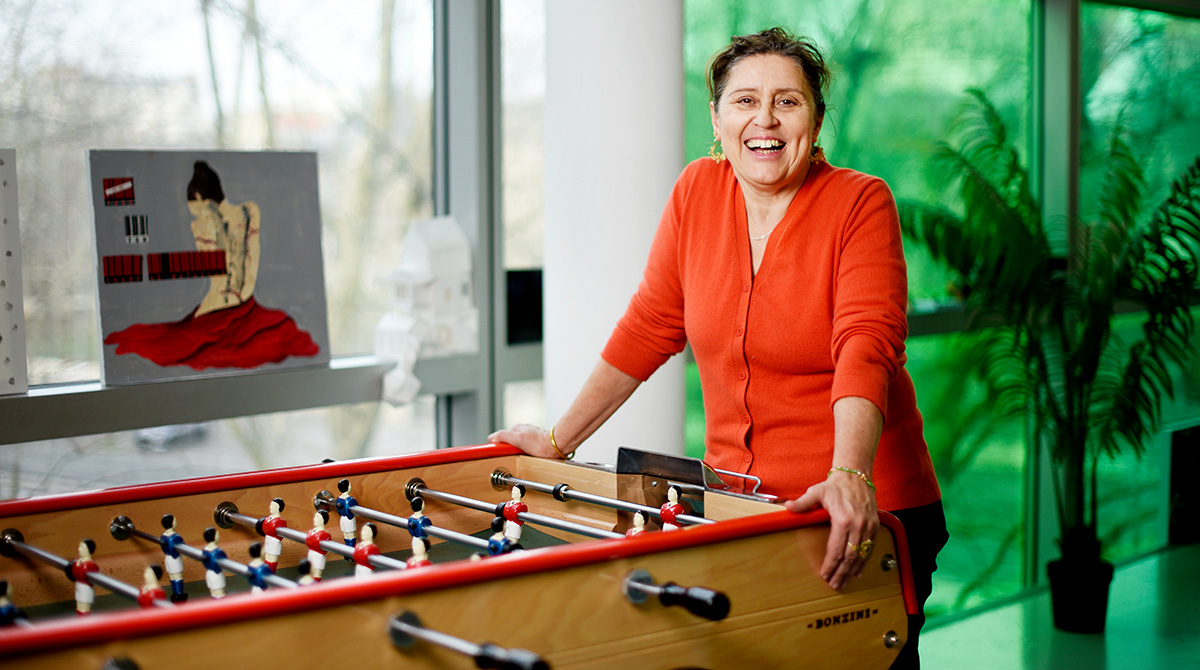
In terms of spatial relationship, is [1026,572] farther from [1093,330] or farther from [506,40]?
[506,40]

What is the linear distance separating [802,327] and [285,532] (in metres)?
1.03

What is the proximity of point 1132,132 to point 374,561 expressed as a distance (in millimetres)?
4484

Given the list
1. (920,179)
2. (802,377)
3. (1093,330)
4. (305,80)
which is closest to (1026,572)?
(1093,330)

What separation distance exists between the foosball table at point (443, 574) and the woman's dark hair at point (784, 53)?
809 millimetres

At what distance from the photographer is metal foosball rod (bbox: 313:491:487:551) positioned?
1.73 meters

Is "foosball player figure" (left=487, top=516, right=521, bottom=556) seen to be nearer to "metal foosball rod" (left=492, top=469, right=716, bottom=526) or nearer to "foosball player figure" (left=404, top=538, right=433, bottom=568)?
"foosball player figure" (left=404, top=538, right=433, bottom=568)

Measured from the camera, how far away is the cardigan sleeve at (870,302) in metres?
1.86

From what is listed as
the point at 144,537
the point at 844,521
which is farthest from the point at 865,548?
the point at 144,537

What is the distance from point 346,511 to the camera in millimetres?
1905

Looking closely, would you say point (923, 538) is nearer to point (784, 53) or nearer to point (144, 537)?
point (784, 53)

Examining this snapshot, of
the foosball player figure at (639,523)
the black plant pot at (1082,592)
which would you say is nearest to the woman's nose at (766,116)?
the foosball player figure at (639,523)

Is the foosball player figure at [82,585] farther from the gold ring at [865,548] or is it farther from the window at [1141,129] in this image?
the window at [1141,129]

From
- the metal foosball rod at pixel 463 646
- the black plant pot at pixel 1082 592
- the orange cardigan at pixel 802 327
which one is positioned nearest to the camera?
the metal foosball rod at pixel 463 646

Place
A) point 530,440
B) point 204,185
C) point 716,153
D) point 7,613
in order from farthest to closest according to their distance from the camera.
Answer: point 204,185, point 716,153, point 530,440, point 7,613
